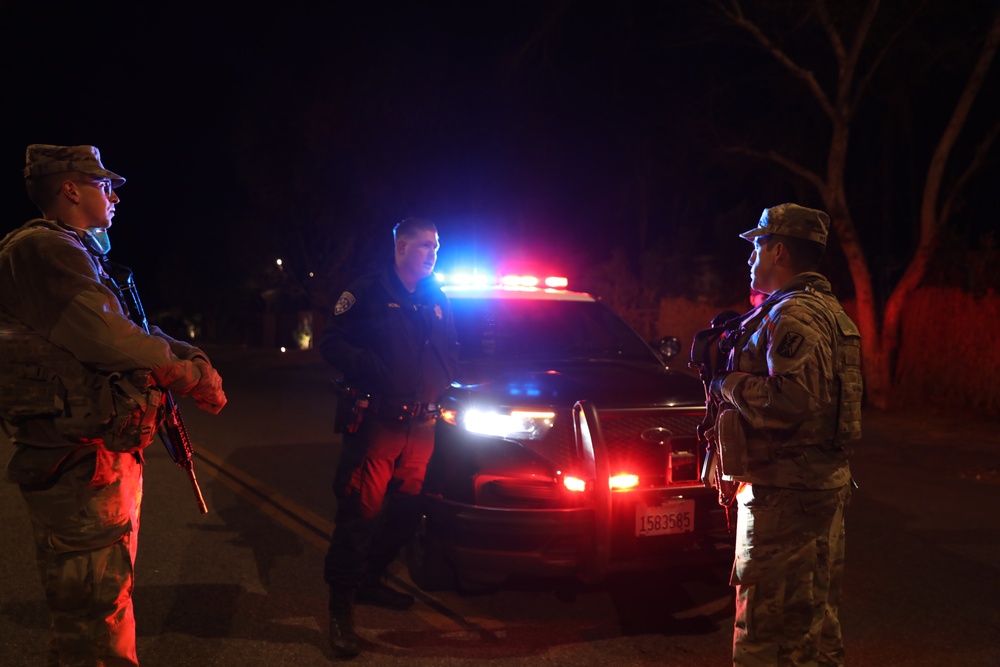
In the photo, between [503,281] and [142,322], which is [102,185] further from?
[503,281]

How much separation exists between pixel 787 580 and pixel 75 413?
8.46 ft

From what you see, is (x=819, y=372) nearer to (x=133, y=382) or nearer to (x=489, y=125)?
(x=133, y=382)

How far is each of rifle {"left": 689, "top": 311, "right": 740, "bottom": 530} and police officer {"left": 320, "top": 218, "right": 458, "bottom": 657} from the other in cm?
152

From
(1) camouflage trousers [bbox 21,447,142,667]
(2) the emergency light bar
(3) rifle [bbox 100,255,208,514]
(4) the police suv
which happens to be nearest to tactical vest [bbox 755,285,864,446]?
(4) the police suv

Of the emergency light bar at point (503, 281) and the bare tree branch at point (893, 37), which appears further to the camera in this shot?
the bare tree branch at point (893, 37)

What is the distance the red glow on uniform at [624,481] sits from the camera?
4.38 meters

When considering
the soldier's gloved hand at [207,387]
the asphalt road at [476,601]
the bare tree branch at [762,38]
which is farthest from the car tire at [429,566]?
the bare tree branch at [762,38]

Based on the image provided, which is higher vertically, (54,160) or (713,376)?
(54,160)

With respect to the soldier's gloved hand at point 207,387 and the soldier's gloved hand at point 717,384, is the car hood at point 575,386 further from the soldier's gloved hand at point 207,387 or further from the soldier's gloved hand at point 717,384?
the soldier's gloved hand at point 207,387

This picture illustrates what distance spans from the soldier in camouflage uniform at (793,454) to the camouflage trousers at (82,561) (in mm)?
2236

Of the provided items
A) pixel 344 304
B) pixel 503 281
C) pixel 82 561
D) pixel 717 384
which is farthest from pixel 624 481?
pixel 503 281

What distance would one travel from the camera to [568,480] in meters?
4.38

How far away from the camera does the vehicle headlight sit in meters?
4.46

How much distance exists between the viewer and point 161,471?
28.2 feet
